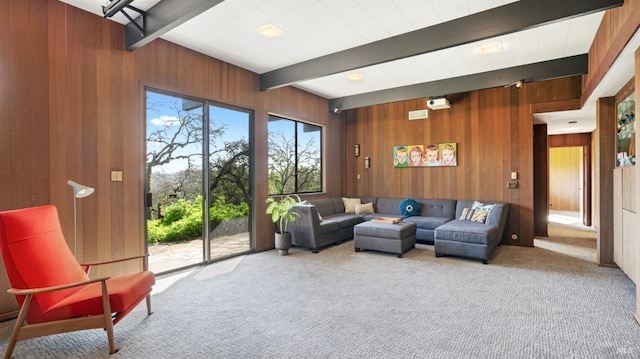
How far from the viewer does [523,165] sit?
18.7 ft

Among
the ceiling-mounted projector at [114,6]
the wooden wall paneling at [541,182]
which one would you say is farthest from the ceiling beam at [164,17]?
the wooden wall paneling at [541,182]

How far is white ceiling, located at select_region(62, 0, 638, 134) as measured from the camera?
3287 mm

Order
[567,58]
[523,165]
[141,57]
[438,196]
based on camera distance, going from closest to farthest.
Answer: [141,57] → [567,58] → [523,165] → [438,196]

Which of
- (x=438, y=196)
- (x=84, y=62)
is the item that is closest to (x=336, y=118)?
(x=438, y=196)

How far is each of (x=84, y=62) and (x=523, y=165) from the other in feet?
21.7

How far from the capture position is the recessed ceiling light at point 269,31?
372 cm

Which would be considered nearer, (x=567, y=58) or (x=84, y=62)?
(x=84, y=62)

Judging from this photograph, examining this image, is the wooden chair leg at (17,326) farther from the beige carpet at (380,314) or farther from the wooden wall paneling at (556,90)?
the wooden wall paneling at (556,90)

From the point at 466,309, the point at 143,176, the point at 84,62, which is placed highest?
the point at 84,62

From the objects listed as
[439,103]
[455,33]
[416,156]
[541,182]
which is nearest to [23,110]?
[455,33]

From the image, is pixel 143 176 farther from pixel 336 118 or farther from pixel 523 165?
pixel 523 165

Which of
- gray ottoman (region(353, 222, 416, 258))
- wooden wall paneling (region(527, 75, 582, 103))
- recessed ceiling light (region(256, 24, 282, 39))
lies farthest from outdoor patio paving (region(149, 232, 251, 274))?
wooden wall paneling (region(527, 75, 582, 103))

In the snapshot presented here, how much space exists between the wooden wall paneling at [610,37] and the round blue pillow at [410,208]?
10.4 feet

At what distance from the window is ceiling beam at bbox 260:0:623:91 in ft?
4.71
